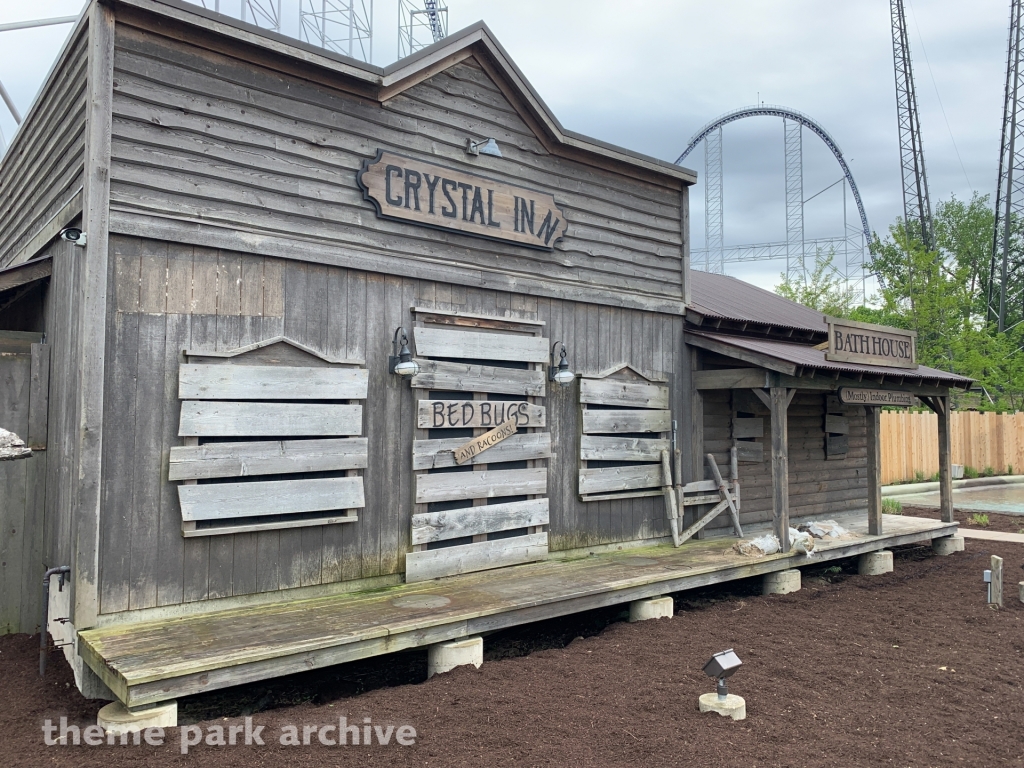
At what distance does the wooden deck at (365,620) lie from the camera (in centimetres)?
469

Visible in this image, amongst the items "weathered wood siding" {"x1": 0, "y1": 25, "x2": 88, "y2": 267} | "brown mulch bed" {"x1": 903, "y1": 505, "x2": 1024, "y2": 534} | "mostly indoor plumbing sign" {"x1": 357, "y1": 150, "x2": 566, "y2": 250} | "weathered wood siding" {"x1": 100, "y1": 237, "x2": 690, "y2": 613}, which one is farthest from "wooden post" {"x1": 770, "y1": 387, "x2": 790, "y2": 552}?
"weathered wood siding" {"x1": 0, "y1": 25, "x2": 88, "y2": 267}

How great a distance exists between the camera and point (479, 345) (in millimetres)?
7594

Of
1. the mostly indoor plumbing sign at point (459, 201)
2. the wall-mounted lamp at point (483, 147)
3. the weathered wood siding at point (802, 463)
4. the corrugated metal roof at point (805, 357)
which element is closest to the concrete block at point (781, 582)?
the weathered wood siding at point (802, 463)

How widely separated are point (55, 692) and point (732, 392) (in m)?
8.14

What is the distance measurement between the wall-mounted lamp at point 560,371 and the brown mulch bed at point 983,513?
9.27m

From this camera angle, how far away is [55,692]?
5.33 metres

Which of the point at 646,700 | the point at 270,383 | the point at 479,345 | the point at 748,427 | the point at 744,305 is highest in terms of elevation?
the point at 744,305

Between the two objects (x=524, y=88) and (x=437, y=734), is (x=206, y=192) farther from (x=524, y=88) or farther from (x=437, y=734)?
(x=437, y=734)

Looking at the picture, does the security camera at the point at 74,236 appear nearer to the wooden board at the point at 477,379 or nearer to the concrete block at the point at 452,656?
the wooden board at the point at 477,379

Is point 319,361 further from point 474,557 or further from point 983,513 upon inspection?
point 983,513

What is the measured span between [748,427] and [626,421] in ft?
7.94

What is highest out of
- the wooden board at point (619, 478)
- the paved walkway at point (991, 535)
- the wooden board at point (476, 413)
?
the wooden board at point (476, 413)

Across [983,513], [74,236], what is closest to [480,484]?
[74,236]

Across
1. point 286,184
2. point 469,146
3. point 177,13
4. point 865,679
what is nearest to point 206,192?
point 286,184
